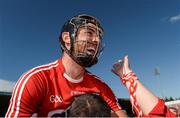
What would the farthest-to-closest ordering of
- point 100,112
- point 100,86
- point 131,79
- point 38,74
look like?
point 100,86 → point 38,74 → point 100,112 → point 131,79

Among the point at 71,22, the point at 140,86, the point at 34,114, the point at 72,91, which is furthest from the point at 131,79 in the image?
the point at 71,22

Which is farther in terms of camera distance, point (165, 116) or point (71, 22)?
point (71, 22)

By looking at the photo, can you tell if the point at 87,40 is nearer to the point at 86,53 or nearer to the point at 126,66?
the point at 86,53

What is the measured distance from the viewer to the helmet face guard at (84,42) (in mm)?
4781

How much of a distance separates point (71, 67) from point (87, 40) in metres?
0.55

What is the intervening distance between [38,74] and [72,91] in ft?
2.23

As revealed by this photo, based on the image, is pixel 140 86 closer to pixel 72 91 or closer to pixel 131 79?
pixel 131 79

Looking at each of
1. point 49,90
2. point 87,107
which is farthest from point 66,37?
point 87,107

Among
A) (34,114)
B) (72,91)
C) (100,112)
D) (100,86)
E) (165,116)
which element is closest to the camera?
(165,116)

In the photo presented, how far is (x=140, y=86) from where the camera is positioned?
8.37 ft

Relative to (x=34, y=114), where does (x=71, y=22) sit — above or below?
above

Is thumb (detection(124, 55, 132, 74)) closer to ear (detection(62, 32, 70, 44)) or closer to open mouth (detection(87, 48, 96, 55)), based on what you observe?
open mouth (detection(87, 48, 96, 55))

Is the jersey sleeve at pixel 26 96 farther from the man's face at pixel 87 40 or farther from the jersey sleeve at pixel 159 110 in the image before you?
the jersey sleeve at pixel 159 110

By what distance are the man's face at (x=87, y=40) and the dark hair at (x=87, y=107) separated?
5.92 feet
